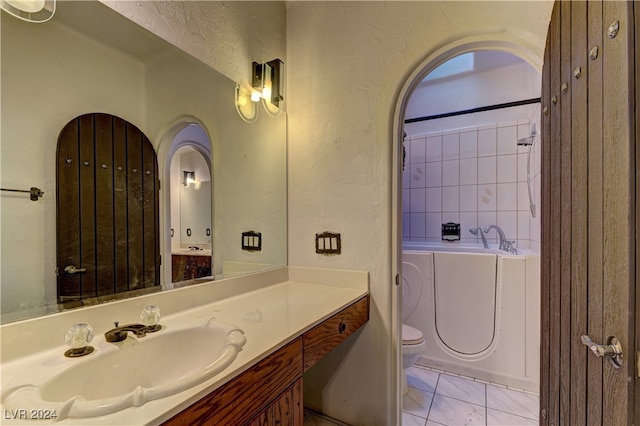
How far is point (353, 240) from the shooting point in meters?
1.52

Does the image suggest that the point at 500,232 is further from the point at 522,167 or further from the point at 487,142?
the point at 487,142

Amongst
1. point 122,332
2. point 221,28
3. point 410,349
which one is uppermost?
point 221,28

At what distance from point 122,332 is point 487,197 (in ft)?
9.63

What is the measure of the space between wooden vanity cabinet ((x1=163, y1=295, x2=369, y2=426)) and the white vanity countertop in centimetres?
2

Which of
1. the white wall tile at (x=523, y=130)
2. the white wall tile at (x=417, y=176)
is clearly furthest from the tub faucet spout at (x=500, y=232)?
the white wall tile at (x=523, y=130)

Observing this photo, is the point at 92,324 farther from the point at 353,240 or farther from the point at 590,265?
the point at 590,265

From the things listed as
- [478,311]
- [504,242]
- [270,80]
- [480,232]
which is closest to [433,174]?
[480,232]

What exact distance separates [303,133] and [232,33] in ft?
Answer: 1.91

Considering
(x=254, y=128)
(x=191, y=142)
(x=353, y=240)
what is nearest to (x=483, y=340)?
(x=353, y=240)

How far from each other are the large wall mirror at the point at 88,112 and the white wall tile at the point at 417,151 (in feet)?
7.15

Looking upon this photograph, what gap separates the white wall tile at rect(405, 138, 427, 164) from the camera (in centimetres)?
311

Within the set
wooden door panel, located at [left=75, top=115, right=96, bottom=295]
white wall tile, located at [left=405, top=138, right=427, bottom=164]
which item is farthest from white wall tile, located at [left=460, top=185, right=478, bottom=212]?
wooden door panel, located at [left=75, top=115, right=96, bottom=295]

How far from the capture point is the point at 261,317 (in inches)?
41.4

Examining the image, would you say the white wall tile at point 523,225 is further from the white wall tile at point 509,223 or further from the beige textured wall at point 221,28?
the beige textured wall at point 221,28
